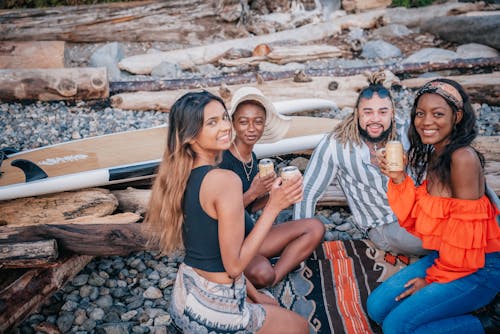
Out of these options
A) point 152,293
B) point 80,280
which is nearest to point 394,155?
point 152,293

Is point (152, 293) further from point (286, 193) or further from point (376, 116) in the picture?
point (376, 116)

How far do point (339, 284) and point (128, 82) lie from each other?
18.6 ft

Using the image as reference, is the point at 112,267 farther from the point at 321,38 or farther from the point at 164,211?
the point at 321,38

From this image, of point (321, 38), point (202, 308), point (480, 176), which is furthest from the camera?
point (321, 38)

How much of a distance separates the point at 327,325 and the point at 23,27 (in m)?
10.1

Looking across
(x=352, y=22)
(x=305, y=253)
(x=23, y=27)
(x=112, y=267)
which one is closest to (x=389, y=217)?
(x=305, y=253)

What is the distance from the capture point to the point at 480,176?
2701mm

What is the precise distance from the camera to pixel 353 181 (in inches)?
153

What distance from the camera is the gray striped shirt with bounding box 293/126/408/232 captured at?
148 inches

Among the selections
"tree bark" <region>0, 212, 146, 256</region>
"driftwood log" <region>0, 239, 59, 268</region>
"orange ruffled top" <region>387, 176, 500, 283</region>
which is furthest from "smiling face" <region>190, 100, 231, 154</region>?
"driftwood log" <region>0, 239, 59, 268</region>

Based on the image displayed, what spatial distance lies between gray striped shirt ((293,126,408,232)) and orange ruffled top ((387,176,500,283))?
0.75 metres

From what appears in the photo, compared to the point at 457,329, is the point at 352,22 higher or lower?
higher

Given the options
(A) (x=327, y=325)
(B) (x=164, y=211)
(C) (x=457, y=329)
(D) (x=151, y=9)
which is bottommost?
(A) (x=327, y=325)

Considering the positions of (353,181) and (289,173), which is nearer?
(289,173)
